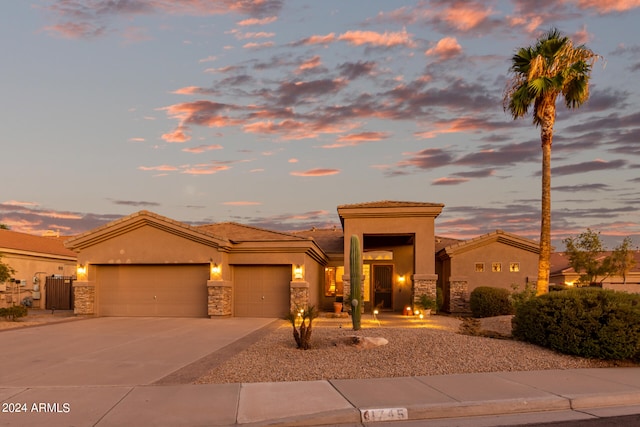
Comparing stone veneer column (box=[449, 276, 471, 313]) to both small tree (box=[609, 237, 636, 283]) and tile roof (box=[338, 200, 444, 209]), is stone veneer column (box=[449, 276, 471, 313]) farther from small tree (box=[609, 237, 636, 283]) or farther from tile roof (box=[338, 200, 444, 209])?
small tree (box=[609, 237, 636, 283])

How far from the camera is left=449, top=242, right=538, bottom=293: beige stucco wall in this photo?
1121 inches

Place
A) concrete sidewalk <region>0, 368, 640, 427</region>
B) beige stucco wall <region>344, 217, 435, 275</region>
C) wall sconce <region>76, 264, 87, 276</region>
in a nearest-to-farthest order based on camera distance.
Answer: concrete sidewalk <region>0, 368, 640, 427</region>
wall sconce <region>76, 264, 87, 276</region>
beige stucco wall <region>344, 217, 435, 275</region>

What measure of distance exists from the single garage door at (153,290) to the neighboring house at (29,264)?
6.79 meters

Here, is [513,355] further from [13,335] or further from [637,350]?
[13,335]

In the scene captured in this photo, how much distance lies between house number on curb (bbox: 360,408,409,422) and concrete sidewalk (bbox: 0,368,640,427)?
0.01 m

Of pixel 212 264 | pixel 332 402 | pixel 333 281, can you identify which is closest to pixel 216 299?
pixel 212 264

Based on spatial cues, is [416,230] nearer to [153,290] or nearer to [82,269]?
[153,290]

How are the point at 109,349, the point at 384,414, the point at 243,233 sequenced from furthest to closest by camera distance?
1. the point at 243,233
2. the point at 109,349
3. the point at 384,414

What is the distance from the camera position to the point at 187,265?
24469 millimetres

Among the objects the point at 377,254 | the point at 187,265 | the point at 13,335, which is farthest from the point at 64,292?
the point at 377,254

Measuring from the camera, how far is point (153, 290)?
24656 mm

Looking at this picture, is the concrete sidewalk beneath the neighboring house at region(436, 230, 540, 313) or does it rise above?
beneath

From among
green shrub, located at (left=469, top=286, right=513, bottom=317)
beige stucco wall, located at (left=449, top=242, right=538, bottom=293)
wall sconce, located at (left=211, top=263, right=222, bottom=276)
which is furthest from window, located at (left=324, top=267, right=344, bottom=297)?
wall sconce, located at (left=211, top=263, right=222, bottom=276)

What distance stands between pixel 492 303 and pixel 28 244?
2699 centimetres
